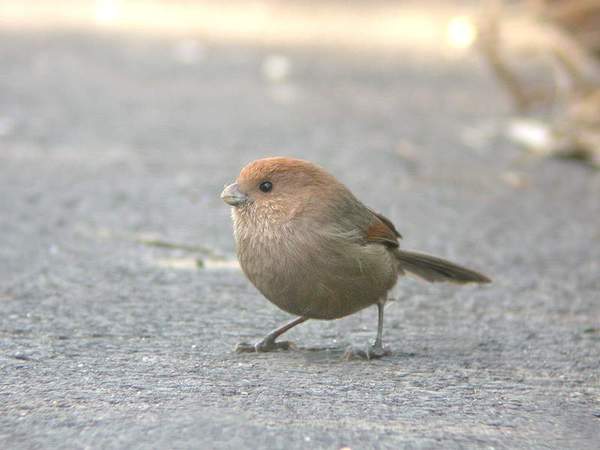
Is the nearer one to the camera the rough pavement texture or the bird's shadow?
the rough pavement texture

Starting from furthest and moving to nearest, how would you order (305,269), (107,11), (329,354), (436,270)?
1. (107,11)
2. (436,270)
3. (329,354)
4. (305,269)

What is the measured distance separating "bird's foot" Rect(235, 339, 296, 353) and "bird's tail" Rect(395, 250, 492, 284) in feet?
2.45

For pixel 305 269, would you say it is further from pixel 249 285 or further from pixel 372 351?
pixel 249 285

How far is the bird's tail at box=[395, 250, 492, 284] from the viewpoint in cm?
506

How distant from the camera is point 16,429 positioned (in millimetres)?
3305

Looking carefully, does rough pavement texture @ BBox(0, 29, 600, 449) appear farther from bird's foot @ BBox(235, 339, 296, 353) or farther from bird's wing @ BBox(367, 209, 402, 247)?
bird's wing @ BBox(367, 209, 402, 247)

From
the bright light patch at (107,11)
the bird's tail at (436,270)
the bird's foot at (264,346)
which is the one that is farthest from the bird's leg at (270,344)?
the bright light patch at (107,11)

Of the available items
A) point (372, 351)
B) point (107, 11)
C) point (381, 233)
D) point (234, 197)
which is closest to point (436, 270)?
point (381, 233)

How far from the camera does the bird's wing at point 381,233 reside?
4.62 metres

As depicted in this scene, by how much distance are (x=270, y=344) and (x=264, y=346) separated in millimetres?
37

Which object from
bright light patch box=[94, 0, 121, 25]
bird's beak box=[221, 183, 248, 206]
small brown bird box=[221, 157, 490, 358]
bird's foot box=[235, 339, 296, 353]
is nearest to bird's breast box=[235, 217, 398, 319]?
small brown bird box=[221, 157, 490, 358]

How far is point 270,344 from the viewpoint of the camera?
4547 millimetres

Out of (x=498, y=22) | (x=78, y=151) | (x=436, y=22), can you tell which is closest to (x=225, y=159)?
(x=78, y=151)

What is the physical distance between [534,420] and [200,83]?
9.39 metres
